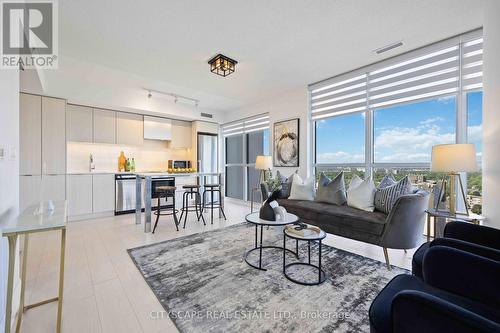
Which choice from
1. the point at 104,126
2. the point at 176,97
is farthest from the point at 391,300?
the point at 104,126

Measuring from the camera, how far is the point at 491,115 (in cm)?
210

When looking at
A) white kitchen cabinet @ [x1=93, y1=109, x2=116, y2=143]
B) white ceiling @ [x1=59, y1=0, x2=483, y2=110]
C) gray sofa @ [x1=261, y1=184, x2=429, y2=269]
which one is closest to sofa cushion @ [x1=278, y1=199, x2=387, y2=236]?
gray sofa @ [x1=261, y1=184, x2=429, y2=269]

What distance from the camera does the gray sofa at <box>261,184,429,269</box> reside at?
Result: 2.31 metres

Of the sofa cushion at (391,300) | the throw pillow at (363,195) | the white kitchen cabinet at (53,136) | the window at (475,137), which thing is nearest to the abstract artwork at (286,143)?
the throw pillow at (363,195)

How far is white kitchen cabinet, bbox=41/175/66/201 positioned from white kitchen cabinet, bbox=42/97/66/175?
0.09 meters

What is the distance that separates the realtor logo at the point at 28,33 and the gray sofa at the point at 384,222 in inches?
138

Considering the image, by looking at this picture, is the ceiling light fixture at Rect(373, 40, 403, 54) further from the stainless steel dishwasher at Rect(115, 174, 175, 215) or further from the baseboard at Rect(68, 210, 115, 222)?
the baseboard at Rect(68, 210, 115, 222)

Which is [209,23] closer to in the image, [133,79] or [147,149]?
[133,79]

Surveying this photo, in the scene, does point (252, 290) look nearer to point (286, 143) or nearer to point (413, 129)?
point (413, 129)

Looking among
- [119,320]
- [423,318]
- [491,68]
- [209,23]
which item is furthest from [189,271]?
[491,68]

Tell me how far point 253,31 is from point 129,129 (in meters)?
3.82

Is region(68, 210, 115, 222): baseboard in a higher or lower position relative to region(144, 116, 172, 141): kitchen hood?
lower

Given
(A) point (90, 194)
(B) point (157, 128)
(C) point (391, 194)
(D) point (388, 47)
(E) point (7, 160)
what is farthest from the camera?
(B) point (157, 128)

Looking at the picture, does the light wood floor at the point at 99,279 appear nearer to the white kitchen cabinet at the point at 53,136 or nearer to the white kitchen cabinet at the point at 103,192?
the white kitchen cabinet at the point at 103,192
